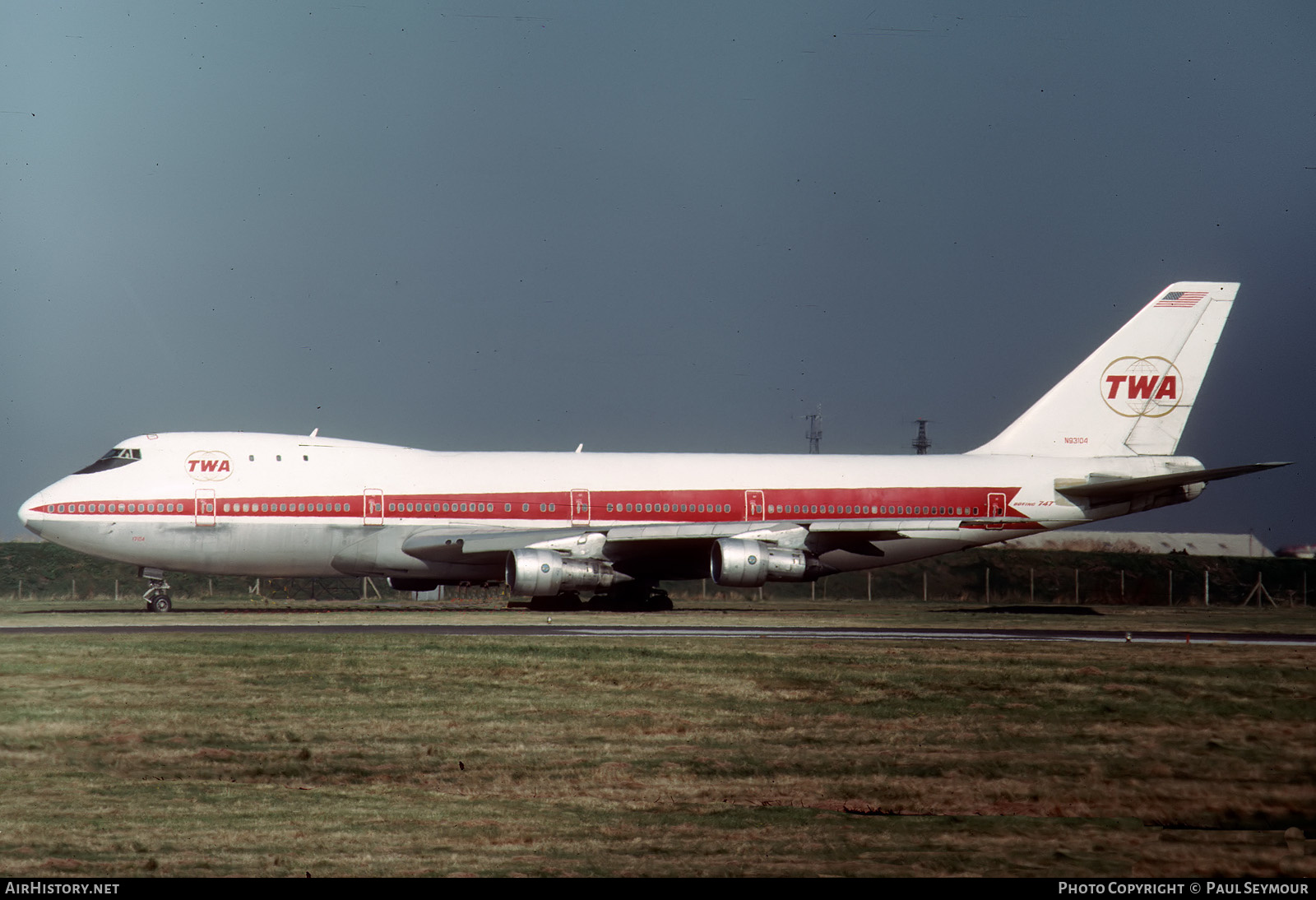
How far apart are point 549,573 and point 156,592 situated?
10.5 metres

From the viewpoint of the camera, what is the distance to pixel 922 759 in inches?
546

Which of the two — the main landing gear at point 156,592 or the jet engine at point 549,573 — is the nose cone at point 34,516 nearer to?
the main landing gear at point 156,592

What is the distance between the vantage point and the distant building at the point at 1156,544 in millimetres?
64125

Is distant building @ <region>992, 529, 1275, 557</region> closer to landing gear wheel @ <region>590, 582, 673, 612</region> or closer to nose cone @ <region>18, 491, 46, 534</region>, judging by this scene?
landing gear wheel @ <region>590, 582, 673, 612</region>

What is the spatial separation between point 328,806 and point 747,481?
27.9m

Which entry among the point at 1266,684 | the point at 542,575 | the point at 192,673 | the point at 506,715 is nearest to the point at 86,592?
the point at 542,575

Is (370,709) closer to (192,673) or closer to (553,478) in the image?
(192,673)

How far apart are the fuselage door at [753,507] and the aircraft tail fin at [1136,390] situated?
884 centimetres

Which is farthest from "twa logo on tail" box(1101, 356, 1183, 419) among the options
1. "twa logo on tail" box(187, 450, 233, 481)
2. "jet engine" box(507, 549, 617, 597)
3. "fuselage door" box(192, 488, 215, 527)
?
"fuselage door" box(192, 488, 215, 527)

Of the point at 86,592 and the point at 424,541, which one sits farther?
the point at 86,592

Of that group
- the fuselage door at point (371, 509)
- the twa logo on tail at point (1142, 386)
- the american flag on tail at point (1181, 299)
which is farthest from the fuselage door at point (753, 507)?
the american flag on tail at point (1181, 299)

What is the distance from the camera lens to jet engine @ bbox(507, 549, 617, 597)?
111 ft

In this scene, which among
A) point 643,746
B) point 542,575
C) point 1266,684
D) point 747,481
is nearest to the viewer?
point 643,746
